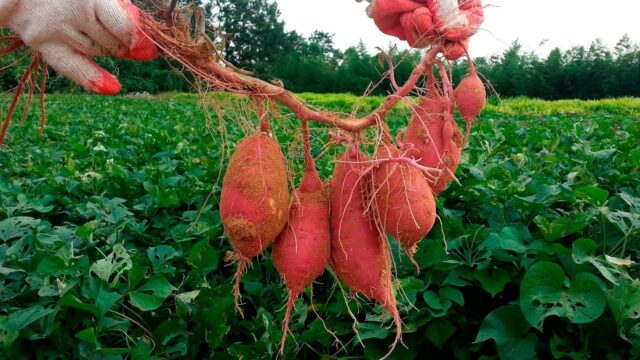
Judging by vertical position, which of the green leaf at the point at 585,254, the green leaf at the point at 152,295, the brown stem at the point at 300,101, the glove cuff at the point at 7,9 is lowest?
the green leaf at the point at 152,295

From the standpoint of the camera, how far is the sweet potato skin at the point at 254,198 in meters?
1.40

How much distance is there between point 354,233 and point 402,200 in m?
0.16

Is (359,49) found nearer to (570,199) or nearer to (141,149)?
(141,149)

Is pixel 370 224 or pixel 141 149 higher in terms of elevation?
pixel 370 224

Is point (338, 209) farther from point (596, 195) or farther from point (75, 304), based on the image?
point (596, 195)

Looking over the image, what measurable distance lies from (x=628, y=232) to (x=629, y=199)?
295 millimetres

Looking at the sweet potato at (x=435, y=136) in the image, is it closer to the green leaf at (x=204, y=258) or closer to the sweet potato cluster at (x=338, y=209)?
the sweet potato cluster at (x=338, y=209)

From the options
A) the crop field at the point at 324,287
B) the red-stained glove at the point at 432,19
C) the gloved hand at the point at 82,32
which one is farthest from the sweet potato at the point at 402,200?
the gloved hand at the point at 82,32

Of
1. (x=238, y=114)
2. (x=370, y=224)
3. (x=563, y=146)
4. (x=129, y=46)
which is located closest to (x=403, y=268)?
(x=370, y=224)

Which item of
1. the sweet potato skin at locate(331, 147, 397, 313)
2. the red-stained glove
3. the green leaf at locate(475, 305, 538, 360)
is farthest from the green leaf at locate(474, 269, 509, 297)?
the red-stained glove

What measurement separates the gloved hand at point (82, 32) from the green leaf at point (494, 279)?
1404 mm

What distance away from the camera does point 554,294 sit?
1744 millimetres

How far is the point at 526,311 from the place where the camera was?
1732mm

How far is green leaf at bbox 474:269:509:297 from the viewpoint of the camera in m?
2.01
